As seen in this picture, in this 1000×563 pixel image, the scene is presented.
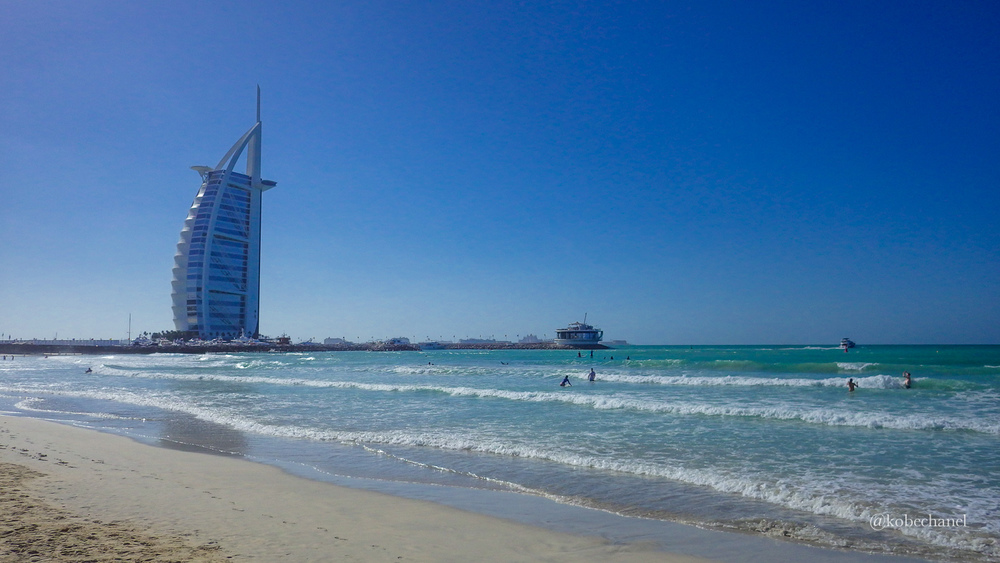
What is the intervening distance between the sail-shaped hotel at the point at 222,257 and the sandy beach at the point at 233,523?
4341 inches

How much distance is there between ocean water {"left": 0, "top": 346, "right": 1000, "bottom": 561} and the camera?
7.68m

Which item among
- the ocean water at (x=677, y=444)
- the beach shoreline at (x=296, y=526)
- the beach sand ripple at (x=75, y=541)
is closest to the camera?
the beach sand ripple at (x=75, y=541)

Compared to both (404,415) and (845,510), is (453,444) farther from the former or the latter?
(845,510)

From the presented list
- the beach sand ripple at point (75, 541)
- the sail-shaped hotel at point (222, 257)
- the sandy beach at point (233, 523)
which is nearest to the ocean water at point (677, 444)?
the sandy beach at point (233, 523)

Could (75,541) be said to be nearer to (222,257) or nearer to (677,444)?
(677,444)

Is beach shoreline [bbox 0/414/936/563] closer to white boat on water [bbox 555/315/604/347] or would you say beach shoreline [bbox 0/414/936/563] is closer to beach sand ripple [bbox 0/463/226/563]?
beach sand ripple [bbox 0/463/226/563]

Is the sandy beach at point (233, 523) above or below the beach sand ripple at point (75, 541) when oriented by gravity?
below

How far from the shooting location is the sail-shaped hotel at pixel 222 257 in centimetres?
10812

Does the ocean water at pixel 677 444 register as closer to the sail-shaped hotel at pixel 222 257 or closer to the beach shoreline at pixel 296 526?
the beach shoreline at pixel 296 526

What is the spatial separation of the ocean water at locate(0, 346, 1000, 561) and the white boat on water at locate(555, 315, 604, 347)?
336 feet

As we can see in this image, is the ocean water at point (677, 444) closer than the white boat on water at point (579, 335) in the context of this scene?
Yes

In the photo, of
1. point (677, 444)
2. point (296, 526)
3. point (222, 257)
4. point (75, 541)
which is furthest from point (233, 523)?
point (222, 257)

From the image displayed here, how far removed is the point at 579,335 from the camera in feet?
427

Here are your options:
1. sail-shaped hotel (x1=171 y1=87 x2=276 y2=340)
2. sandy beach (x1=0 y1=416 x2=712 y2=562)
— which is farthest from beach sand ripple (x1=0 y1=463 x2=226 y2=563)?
sail-shaped hotel (x1=171 y1=87 x2=276 y2=340)
